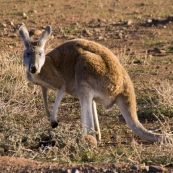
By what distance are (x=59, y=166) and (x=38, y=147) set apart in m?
1.44

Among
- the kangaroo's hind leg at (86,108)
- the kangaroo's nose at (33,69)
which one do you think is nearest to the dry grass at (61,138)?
the kangaroo's hind leg at (86,108)

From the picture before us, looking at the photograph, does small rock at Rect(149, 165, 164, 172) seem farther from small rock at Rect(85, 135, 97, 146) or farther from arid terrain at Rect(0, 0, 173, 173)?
small rock at Rect(85, 135, 97, 146)

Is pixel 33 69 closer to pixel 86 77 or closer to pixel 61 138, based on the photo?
pixel 86 77

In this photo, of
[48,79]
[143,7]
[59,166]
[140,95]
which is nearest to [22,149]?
[59,166]

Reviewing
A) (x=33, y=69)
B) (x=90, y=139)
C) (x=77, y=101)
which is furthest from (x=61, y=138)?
(x=77, y=101)

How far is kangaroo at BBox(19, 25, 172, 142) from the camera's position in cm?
718

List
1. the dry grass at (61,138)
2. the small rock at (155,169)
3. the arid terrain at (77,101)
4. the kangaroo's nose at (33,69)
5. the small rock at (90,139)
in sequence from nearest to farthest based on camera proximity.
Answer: the small rock at (155,169) < the arid terrain at (77,101) < the dry grass at (61,138) < the small rock at (90,139) < the kangaroo's nose at (33,69)

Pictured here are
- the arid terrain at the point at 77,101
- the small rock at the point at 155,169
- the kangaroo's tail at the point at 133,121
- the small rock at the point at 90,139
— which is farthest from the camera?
the kangaroo's tail at the point at 133,121

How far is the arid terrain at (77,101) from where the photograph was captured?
5.92 meters

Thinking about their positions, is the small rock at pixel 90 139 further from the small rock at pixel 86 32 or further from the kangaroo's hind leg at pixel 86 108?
the small rock at pixel 86 32

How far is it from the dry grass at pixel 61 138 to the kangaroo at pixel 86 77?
0.25m

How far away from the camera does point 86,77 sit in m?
7.29

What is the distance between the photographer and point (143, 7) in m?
19.1

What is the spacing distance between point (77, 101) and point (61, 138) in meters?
2.65
